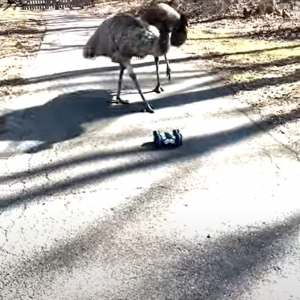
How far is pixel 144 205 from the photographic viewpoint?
4246 mm

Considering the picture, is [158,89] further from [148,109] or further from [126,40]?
[126,40]

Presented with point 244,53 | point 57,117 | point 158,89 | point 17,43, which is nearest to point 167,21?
point 158,89

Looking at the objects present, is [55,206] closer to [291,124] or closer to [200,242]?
[200,242]

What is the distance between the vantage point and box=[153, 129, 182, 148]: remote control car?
5.47 meters

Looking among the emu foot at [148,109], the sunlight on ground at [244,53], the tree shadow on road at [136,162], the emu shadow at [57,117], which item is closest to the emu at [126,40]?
the emu foot at [148,109]

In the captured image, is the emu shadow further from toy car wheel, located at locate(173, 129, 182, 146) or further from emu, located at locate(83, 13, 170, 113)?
toy car wheel, located at locate(173, 129, 182, 146)

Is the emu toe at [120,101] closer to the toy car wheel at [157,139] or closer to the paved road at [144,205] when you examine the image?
the paved road at [144,205]

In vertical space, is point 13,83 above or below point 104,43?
below

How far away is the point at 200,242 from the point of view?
3.67 metres

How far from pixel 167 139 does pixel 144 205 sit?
1390 millimetres

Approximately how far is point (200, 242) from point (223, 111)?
3372 mm

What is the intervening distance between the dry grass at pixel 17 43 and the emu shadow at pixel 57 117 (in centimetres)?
100

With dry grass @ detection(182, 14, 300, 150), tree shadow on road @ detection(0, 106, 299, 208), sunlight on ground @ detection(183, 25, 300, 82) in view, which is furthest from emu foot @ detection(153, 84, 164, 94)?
tree shadow on road @ detection(0, 106, 299, 208)

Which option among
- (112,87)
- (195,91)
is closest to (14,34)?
(112,87)
